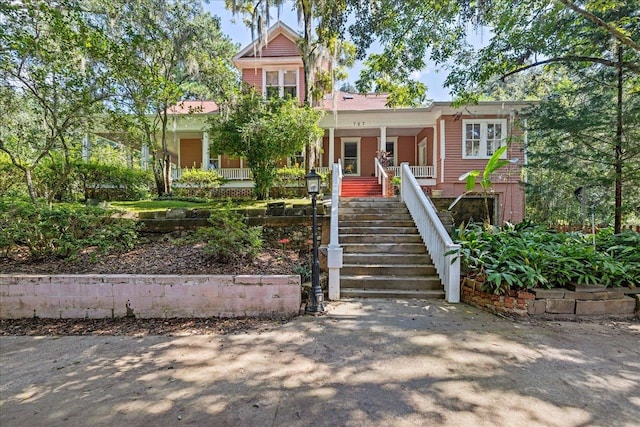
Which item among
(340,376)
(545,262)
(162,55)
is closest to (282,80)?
(162,55)

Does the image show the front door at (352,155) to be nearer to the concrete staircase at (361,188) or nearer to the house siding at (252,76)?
the concrete staircase at (361,188)

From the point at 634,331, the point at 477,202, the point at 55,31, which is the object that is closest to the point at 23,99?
the point at 55,31

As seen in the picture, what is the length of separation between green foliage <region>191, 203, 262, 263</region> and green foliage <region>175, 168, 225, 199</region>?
24.7ft

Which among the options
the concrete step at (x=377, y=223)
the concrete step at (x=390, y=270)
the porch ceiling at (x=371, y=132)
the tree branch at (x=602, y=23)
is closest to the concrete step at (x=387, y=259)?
the concrete step at (x=390, y=270)

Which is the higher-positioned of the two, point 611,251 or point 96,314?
point 611,251

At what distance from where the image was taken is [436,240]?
18.6 ft

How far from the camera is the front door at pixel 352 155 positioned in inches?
611

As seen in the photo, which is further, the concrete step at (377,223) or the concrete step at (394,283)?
the concrete step at (377,223)

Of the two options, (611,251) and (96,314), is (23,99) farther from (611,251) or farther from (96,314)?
(611,251)

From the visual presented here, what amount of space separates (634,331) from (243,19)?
13519 millimetres

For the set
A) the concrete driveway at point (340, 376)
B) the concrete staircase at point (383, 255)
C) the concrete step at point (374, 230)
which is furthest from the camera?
the concrete step at point (374, 230)

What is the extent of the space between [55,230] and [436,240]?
6720 millimetres

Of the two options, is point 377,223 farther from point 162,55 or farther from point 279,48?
point 279,48

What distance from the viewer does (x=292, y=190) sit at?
11883 mm
